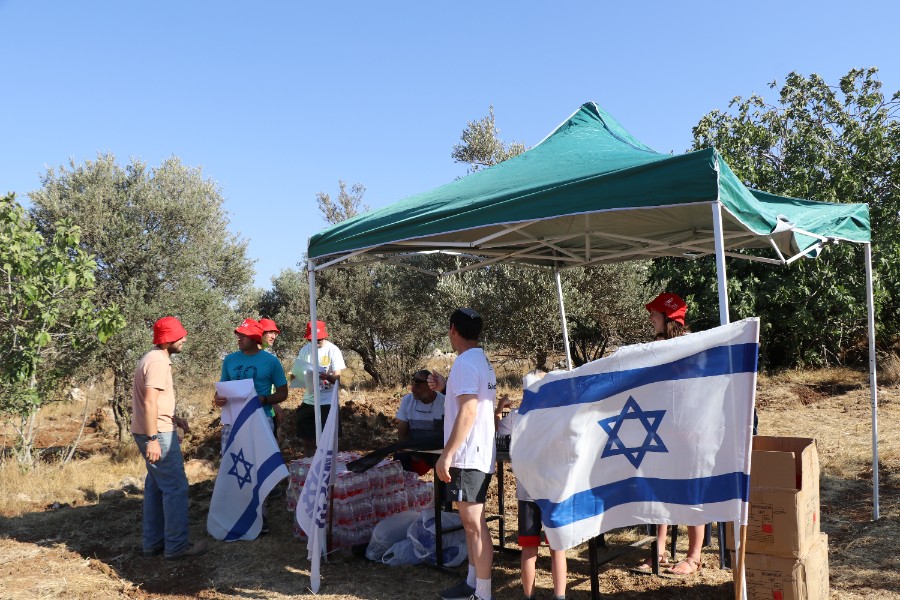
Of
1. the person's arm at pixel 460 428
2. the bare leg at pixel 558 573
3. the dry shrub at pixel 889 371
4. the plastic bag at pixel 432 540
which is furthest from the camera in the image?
the dry shrub at pixel 889 371

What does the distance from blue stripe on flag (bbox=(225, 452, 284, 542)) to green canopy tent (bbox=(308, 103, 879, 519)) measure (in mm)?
1352

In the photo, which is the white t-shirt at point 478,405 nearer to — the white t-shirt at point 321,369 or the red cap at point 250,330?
the red cap at point 250,330

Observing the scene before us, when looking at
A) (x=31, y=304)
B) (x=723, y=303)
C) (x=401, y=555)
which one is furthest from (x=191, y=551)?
(x=723, y=303)

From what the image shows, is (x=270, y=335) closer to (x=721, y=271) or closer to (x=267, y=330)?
(x=267, y=330)

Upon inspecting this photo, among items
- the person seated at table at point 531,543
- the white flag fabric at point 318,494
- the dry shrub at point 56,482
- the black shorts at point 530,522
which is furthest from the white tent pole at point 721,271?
the dry shrub at point 56,482

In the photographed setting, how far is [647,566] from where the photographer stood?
475 centimetres

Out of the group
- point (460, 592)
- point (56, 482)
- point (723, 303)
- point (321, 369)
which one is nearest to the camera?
point (723, 303)

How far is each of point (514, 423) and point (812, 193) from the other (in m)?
11.8

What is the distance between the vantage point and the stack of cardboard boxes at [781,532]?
363 centimetres

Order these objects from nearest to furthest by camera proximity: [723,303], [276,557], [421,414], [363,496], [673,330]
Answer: [723,303] < [673,330] < [276,557] < [363,496] < [421,414]

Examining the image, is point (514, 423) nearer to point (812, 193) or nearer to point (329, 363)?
point (329, 363)

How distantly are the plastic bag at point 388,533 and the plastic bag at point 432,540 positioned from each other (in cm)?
11

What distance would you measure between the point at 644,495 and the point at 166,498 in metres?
3.73

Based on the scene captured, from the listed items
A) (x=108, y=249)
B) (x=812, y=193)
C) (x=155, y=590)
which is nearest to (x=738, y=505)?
(x=155, y=590)
